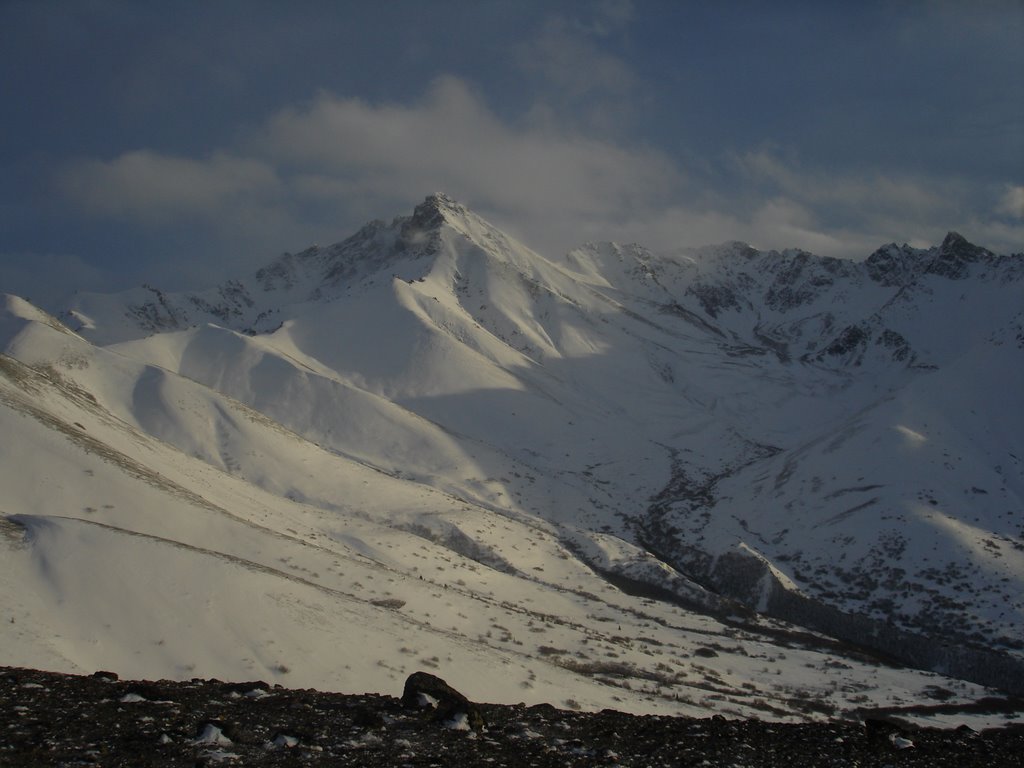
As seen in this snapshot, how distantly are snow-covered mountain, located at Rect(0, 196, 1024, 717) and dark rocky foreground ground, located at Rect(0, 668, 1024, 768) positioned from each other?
9509mm

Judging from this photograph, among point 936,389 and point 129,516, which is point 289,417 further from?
point 936,389

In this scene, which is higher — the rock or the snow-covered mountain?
the snow-covered mountain

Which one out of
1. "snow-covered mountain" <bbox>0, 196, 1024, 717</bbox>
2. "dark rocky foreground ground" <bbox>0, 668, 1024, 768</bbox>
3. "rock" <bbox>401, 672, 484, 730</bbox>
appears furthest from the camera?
"snow-covered mountain" <bbox>0, 196, 1024, 717</bbox>

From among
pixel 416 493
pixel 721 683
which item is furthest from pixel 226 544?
pixel 416 493

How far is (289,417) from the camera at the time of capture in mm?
106750

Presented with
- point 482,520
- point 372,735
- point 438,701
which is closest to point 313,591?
point 438,701

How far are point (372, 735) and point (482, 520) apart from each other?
61251 millimetres

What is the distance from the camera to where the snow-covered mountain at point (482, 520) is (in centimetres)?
2630

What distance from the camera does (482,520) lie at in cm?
Result: 7288

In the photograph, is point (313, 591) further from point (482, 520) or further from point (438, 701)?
point (482, 520)

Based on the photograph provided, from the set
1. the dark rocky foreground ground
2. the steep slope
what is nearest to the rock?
the dark rocky foreground ground

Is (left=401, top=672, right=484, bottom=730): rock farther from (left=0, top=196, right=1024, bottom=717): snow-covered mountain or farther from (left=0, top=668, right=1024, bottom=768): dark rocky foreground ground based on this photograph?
(left=0, top=196, right=1024, bottom=717): snow-covered mountain

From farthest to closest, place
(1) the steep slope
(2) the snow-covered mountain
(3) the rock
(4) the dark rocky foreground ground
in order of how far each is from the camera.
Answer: (2) the snow-covered mountain < (1) the steep slope < (3) the rock < (4) the dark rocky foreground ground

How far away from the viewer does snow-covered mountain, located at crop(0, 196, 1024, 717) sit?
1035 inches
